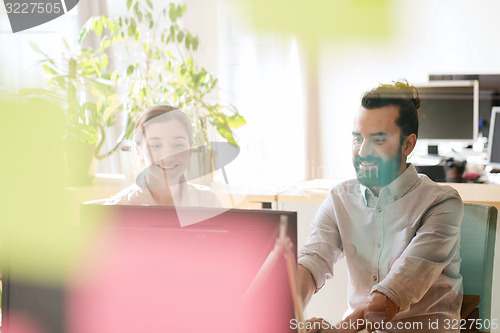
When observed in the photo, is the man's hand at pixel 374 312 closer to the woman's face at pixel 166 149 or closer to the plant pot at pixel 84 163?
the woman's face at pixel 166 149

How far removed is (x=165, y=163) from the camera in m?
1.05

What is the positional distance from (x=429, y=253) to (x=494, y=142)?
5.97 feet

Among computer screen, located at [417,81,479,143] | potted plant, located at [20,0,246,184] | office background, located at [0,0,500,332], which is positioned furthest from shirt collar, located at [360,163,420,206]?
computer screen, located at [417,81,479,143]

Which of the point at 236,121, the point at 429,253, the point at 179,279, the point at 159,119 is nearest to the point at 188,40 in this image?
the point at 236,121

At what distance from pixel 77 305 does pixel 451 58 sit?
100 inches

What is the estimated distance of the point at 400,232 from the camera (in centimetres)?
80

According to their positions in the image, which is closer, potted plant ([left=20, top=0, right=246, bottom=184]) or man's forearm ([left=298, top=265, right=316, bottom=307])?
man's forearm ([left=298, top=265, right=316, bottom=307])

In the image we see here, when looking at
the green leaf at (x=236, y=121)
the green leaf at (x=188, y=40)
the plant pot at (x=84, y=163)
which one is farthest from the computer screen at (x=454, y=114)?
the plant pot at (x=84, y=163)

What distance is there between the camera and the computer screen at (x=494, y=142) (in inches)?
92.7

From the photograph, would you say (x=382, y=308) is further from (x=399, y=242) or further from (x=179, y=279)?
(x=179, y=279)

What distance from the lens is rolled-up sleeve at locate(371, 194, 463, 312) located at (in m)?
0.71

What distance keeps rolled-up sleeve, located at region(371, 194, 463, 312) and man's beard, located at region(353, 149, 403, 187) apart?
0.25ft

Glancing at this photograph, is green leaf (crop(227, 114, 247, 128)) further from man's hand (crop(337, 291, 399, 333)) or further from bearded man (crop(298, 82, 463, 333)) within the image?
man's hand (crop(337, 291, 399, 333))

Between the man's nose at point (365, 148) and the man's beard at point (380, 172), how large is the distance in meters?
0.02
